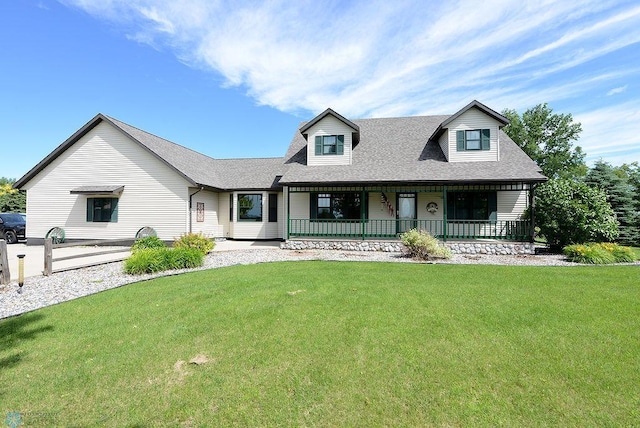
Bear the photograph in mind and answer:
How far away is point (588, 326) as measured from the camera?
4730mm

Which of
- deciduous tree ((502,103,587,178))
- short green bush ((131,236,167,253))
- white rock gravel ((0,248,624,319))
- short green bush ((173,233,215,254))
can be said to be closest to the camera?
white rock gravel ((0,248,624,319))

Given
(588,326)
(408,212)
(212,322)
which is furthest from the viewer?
(408,212)

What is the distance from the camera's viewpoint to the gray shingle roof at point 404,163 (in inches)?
542

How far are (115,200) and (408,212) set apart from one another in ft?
53.2

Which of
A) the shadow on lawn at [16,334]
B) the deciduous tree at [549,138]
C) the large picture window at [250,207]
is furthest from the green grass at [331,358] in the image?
the deciduous tree at [549,138]

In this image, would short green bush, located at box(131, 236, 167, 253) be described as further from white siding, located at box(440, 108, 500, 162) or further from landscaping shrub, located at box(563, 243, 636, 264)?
landscaping shrub, located at box(563, 243, 636, 264)

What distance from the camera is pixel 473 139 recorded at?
49.4 ft

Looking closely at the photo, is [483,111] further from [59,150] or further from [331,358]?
[59,150]

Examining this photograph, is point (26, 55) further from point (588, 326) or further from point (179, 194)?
point (588, 326)

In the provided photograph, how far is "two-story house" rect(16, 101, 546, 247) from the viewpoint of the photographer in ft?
48.0

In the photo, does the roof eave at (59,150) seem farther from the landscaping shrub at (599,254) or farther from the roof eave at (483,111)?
the landscaping shrub at (599,254)

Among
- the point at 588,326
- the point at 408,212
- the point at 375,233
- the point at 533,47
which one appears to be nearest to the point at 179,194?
the point at 375,233

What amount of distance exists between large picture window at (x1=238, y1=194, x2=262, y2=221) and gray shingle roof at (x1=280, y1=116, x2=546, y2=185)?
9.97 feet

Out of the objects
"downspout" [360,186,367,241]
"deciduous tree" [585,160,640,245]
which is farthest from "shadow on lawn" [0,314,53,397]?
"deciduous tree" [585,160,640,245]
